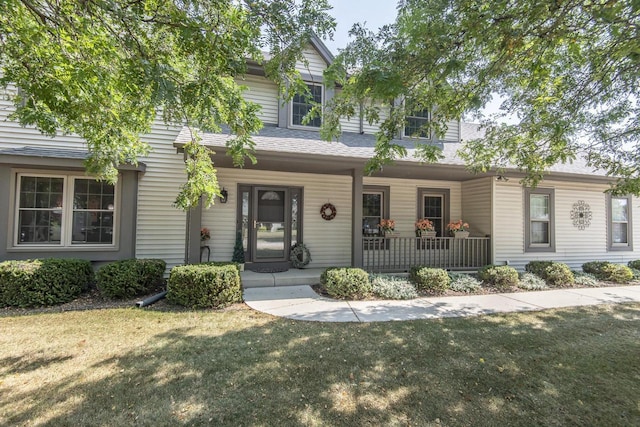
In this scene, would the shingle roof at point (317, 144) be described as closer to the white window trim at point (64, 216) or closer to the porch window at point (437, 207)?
the porch window at point (437, 207)

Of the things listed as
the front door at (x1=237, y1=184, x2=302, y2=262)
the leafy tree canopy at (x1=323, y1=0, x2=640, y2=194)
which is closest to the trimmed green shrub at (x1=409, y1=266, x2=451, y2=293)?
the leafy tree canopy at (x1=323, y1=0, x2=640, y2=194)

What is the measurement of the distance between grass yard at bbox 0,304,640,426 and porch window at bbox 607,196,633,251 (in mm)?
6701

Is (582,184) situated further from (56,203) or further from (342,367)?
(56,203)

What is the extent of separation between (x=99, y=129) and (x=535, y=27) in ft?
18.0

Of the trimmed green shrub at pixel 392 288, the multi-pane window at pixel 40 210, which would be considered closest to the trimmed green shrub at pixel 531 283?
the trimmed green shrub at pixel 392 288

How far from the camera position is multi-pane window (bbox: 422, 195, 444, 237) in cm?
948

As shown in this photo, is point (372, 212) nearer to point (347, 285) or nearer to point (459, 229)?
point (459, 229)

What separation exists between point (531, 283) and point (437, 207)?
3195 mm

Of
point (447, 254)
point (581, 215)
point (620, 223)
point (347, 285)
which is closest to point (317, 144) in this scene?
point (347, 285)

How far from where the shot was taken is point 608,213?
386 inches

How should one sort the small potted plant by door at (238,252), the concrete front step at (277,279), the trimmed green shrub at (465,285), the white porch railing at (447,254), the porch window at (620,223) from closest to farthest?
the concrete front step at (277,279), the trimmed green shrub at (465,285), the small potted plant by door at (238,252), the white porch railing at (447,254), the porch window at (620,223)

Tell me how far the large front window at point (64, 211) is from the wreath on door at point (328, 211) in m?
4.97

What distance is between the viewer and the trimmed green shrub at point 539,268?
312 inches

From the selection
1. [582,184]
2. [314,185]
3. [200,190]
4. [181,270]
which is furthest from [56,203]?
[582,184]
